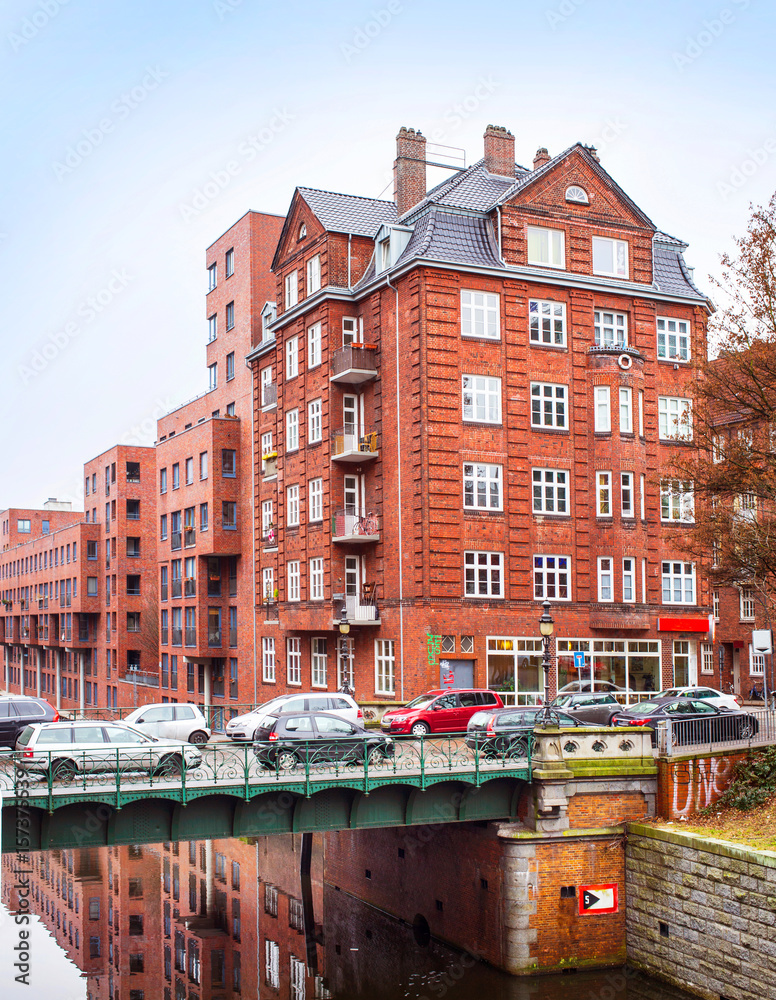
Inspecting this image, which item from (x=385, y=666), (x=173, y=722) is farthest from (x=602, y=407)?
(x=173, y=722)

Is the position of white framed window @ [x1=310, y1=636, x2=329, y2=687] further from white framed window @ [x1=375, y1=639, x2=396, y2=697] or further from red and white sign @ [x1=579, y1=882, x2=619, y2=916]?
red and white sign @ [x1=579, y1=882, x2=619, y2=916]

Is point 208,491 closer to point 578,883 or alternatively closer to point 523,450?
point 523,450

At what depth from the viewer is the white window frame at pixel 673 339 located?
45.1 meters

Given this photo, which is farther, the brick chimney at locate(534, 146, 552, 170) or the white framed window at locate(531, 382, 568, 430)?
the brick chimney at locate(534, 146, 552, 170)

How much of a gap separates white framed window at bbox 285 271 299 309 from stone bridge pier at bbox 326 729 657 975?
26.3 meters

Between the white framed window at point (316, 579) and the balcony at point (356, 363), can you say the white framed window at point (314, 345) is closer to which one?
the balcony at point (356, 363)

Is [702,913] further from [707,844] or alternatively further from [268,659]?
[268,659]

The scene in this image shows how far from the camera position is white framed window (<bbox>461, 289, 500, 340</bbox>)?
4056 centimetres

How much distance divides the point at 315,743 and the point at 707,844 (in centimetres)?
887

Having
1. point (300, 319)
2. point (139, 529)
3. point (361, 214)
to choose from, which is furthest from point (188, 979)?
point (139, 529)

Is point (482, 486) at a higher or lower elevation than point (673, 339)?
lower

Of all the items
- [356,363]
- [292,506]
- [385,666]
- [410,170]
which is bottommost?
[385,666]

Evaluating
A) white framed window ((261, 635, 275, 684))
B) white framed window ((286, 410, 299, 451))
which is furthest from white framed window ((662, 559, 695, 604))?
white framed window ((261, 635, 275, 684))

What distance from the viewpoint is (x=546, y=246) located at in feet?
140
